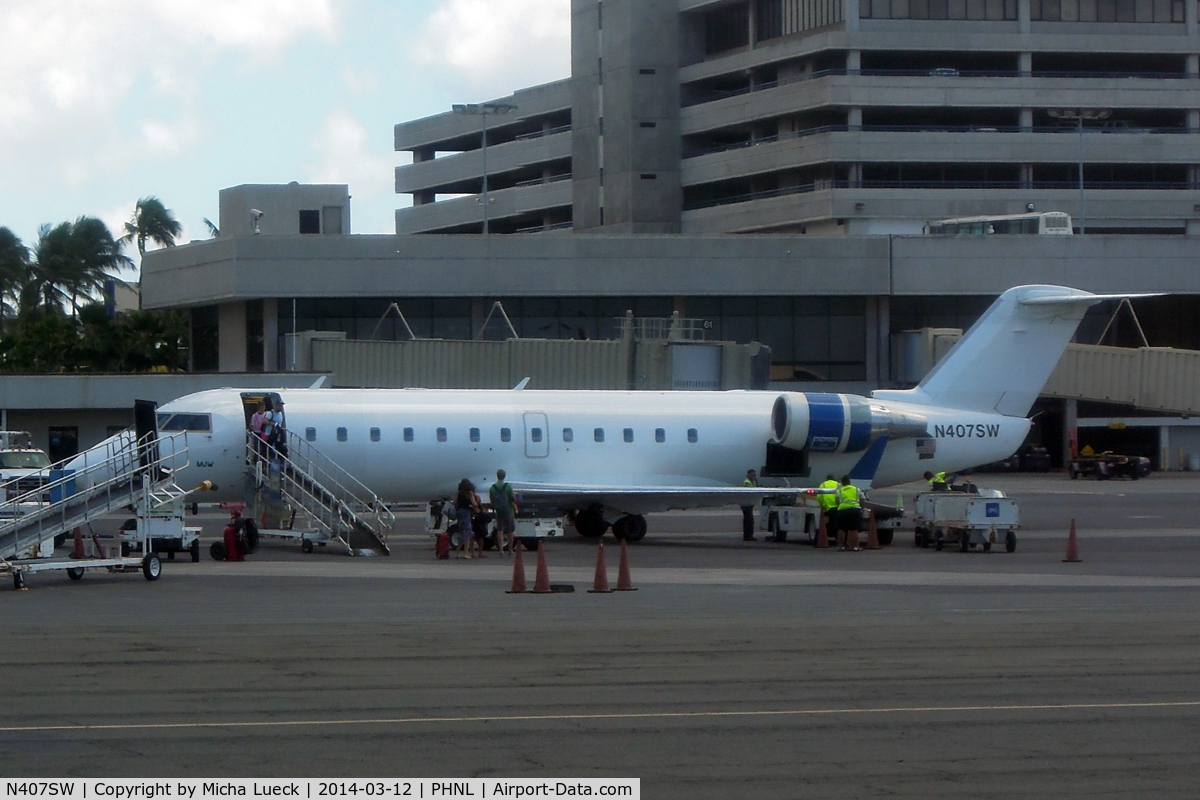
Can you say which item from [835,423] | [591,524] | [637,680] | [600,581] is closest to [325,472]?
[591,524]

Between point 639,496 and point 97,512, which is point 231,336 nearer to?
point 639,496

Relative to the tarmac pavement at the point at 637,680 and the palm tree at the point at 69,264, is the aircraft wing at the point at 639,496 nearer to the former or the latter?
the tarmac pavement at the point at 637,680

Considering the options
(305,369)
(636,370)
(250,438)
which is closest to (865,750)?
(250,438)

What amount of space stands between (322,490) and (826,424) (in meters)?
11.6

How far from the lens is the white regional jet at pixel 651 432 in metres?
31.4

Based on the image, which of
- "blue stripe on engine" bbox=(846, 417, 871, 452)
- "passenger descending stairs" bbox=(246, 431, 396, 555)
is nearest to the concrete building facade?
"blue stripe on engine" bbox=(846, 417, 871, 452)

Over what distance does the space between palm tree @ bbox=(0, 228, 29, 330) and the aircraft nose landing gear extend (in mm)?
72251

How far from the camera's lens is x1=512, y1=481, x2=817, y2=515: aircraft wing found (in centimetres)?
3119

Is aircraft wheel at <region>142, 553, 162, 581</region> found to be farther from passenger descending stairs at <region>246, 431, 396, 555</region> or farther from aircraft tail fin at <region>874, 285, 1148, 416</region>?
aircraft tail fin at <region>874, 285, 1148, 416</region>

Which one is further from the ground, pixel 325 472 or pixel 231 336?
pixel 231 336

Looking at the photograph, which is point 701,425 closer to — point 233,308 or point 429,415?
point 429,415

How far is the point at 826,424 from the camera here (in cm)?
3362

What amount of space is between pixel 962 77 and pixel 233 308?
1787 inches

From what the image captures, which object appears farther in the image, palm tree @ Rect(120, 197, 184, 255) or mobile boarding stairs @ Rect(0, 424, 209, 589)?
palm tree @ Rect(120, 197, 184, 255)
